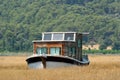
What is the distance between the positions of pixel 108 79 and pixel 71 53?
2048 cm

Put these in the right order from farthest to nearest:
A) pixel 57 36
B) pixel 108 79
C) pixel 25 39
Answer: pixel 25 39 < pixel 57 36 < pixel 108 79

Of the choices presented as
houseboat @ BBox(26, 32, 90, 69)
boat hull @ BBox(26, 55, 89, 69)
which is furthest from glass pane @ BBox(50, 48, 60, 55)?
boat hull @ BBox(26, 55, 89, 69)

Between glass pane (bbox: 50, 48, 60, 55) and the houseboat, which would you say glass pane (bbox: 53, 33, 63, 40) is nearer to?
the houseboat

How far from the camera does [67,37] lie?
47469 millimetres

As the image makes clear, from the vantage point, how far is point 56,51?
45.8m

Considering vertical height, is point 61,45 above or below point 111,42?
above

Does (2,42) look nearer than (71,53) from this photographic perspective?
No

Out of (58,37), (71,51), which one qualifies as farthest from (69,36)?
(71,51)

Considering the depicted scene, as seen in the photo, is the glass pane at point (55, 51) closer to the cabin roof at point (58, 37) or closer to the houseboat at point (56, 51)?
the houseboat at point (56, 51)

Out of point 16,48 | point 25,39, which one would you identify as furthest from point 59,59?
point 25,39

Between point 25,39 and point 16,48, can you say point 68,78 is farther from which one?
point 25,39

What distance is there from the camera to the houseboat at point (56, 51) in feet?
141

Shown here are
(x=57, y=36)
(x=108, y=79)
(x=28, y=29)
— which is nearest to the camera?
(x=108, y=79)

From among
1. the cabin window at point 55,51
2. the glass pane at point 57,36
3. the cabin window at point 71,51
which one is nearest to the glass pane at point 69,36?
the glass pane at point 57,36
